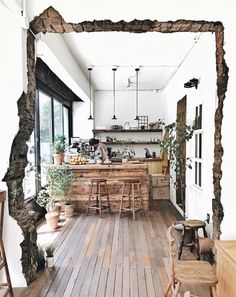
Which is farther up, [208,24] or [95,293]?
[208,24]

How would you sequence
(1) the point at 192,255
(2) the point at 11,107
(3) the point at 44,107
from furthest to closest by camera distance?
(3) the point at 44,107 < (1) the point at 192,255 < (2) the point at 11,107

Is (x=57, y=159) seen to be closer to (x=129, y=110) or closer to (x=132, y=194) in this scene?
(x=132, y=194)

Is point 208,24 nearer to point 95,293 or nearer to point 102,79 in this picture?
point 95,293

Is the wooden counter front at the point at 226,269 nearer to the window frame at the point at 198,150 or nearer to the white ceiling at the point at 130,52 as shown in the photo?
the window frame at the point at 198,150

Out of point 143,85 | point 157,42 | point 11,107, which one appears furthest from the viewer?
point 143,85

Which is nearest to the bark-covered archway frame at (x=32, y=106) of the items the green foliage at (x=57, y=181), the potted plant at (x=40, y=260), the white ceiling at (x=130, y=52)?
the potted plant at (x=40, y=260)

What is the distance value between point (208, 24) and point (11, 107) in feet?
7.01

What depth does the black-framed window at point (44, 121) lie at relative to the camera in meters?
5.18

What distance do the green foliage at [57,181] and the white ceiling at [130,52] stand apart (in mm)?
2253

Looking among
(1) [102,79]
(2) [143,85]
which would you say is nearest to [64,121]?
(1) [102,79]

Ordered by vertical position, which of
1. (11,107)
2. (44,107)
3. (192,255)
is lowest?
(192,255)

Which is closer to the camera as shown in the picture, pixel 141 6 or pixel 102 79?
pixel 141 6

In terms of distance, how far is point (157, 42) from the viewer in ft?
15.2

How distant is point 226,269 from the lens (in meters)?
1.91
